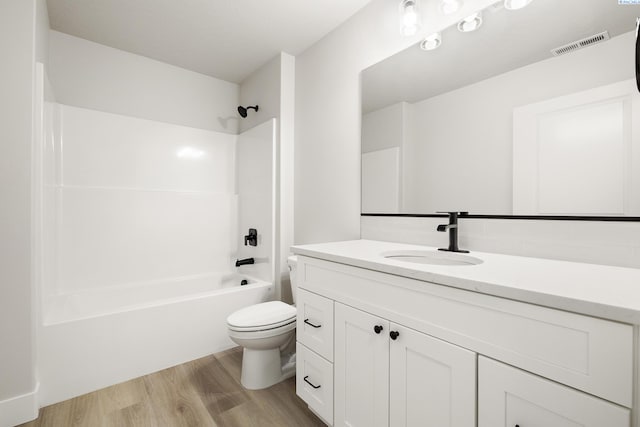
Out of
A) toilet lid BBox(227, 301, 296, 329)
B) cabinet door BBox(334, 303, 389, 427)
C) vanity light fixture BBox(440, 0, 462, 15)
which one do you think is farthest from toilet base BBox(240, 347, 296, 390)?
vanity light fixture BBox(440, 0, 462, 15)

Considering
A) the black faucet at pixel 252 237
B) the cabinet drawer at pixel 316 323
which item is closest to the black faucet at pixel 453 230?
the cabinet drawer at pixel 316 323

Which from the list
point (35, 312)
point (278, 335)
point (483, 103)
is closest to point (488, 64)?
point (483, 103)

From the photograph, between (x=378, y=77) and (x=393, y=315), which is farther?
(x=378, y=77)

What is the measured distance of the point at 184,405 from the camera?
1581 mm

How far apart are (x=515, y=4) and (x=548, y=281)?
46.8 inches

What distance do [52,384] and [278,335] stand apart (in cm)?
128

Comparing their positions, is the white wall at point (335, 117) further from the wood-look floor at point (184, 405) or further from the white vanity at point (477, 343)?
the wood-look floor at point (184, 405)

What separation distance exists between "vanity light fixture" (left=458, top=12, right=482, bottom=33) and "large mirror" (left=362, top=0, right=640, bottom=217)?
2cm

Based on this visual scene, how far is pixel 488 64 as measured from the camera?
1309mm

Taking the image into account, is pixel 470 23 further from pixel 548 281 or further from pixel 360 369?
pixel 360 369

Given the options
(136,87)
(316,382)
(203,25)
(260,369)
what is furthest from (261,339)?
(136,87)

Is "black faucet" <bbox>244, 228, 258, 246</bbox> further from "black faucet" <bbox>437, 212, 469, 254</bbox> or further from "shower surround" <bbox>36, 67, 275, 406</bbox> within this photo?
"black faucet" <bbox>437, 212, 469, 254</bbox>

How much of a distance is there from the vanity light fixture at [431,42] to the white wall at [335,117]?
0.11 feet

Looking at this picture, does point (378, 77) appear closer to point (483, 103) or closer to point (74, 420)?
point (483, 103)
